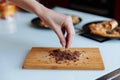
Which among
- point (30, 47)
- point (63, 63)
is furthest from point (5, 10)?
point (63, 63)

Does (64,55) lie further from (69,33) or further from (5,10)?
(5,10)

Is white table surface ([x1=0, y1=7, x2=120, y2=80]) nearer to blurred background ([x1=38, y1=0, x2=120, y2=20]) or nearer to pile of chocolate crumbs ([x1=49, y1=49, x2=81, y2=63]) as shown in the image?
pile of chocolate crumbs ([x1=49, y1=49, x2=81, y2=63])

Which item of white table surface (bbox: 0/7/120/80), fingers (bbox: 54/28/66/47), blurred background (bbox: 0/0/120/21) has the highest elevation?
fingers (bbox: 54/28/66/47)

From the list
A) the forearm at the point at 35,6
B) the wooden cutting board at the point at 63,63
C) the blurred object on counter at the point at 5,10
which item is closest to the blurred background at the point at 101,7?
the blurred object on counter at the point at 5,10

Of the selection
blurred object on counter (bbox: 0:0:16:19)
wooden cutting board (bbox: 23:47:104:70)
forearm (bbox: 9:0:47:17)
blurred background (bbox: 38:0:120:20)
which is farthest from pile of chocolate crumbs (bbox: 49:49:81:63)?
blurred background (bbox: 38:0:120:20)

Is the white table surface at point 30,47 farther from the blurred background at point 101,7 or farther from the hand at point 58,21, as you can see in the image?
the blurred background at point 101,7

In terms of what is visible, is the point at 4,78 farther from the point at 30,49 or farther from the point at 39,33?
the point at 39,33
